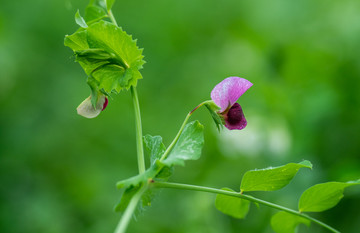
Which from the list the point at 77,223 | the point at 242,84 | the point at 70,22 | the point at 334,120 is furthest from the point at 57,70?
the point at 242,84

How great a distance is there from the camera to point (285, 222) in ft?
3.40

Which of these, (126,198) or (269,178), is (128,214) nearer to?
(126,198)

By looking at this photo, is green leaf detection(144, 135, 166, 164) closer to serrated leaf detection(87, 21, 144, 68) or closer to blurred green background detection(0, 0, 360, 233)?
serrated leaf detection(87, 21, 144, 68)

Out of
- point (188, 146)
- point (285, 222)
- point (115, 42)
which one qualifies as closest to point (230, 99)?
point (188, 146)

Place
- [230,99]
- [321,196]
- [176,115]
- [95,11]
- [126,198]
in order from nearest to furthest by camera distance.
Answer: [126,198], [230,99], [321,196], [95,11], [176,115]

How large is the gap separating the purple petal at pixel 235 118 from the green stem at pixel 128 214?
221mm

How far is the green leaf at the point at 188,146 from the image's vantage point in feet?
2.38

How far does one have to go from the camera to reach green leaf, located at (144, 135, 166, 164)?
2.84 feet

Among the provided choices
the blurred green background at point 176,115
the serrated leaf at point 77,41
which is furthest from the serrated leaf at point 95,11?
the blurred green background at point 176,115

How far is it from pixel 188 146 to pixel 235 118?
0.45ft

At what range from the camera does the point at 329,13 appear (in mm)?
3096

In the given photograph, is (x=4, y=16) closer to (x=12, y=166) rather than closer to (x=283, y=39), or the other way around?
(x=12, y=166)

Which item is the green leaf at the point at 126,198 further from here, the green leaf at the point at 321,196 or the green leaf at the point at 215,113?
the green leaf at the point at 321,196

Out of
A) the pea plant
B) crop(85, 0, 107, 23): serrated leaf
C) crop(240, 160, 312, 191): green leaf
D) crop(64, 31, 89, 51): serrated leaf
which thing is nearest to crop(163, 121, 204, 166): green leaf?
the pea plant
